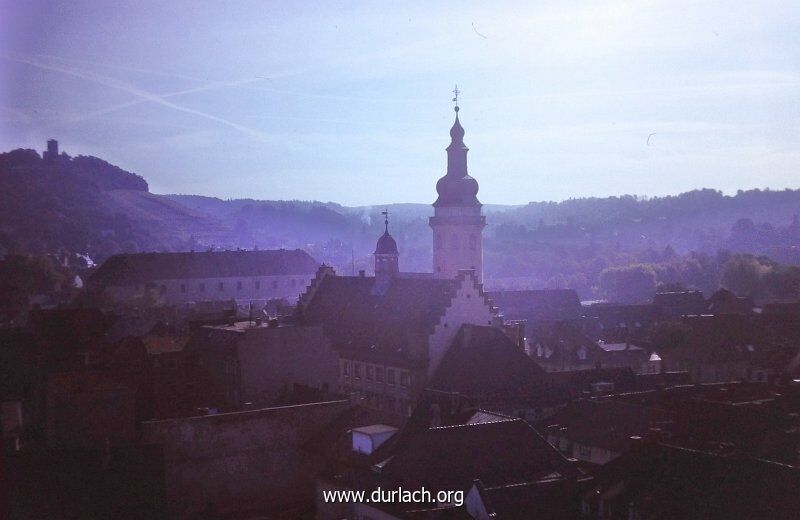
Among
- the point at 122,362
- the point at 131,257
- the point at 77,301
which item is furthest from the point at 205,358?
the point at 131,257

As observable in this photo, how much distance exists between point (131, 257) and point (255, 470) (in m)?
83.9

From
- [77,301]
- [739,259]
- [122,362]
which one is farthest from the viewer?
[739,259]

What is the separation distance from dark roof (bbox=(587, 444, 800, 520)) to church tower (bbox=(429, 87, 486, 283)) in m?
43.6

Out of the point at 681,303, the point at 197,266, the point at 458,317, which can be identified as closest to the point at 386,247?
the point at 458,317

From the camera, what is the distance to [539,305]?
89750 mm

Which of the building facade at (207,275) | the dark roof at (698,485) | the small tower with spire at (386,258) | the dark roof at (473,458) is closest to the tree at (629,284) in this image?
the building facade at (207,275)

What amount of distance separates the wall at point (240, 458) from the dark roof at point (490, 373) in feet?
36.1

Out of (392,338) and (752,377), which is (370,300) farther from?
(752,377)

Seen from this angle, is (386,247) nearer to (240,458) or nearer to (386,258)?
(386,258)

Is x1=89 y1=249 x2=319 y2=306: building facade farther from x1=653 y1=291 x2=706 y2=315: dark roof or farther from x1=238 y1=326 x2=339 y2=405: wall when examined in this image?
x1=238 y1=326 x2=339 y2=405: wall

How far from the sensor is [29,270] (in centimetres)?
9344

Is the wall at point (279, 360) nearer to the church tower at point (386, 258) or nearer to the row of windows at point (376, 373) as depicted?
the row of windows at point (376, 373)

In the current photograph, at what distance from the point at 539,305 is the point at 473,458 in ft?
207

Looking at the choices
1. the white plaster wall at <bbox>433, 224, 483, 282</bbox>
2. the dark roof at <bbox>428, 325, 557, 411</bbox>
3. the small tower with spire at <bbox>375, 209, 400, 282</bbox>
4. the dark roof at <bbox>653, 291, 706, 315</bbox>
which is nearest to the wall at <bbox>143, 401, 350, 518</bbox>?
the dark roof at <bbox>428, 325, 557, 411</bbox>
